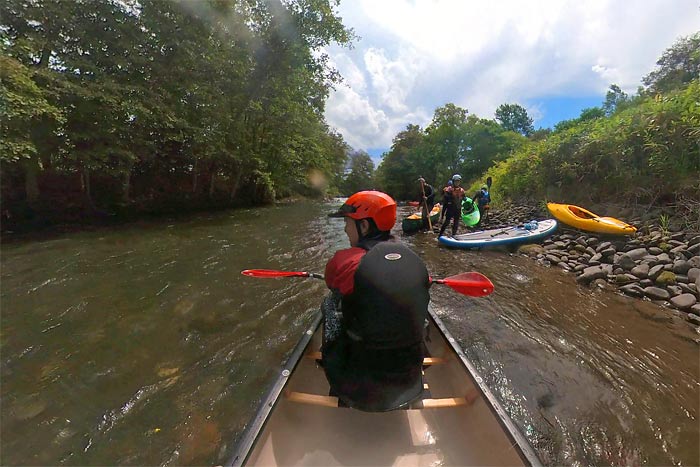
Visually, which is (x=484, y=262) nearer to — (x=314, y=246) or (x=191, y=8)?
(x=314, y=246)

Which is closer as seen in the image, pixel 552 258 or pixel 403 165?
pixel 552 258

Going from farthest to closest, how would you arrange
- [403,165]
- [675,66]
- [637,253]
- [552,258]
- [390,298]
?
[403,165]
[675,66]
[552,258]
[637,253]
[390,298]

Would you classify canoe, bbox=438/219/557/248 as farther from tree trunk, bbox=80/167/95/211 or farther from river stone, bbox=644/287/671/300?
tree trunk, bbox=80/167/95/211

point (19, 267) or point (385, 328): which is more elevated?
point (385, 328)

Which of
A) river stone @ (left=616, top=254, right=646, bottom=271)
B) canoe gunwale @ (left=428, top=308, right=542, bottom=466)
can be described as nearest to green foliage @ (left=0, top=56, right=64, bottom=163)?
canoe gunwale @ (left=428, top=308, right=542, bottom=466)

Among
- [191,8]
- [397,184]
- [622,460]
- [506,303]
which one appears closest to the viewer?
[622,460]

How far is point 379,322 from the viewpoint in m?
1.84

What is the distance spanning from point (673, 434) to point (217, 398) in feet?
14.3

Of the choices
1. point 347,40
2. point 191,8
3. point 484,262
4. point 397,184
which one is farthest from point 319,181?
point 484,262

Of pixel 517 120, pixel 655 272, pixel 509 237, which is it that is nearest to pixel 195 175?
pixel 509 237

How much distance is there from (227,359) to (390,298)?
2823 millimetres

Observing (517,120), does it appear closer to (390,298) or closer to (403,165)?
→ (403,165)

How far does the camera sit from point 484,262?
7.82 metres

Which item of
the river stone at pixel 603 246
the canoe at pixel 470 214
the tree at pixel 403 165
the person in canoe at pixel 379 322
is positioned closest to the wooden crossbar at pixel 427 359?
the person in canoe at pixel 379 322
